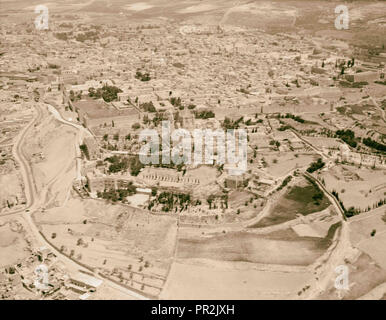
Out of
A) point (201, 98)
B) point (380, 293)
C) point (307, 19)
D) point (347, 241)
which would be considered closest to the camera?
point (380, 293)

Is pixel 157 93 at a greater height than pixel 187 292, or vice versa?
pixel 157 93

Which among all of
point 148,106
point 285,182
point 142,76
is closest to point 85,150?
point 148,106

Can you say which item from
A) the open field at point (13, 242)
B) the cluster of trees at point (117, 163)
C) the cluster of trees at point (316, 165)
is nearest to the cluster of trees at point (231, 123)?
the cluster of trees at point (316, 165)

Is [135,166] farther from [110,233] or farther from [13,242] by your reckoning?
[13,242]

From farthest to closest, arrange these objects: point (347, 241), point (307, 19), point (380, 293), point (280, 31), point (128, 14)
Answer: point (128, 14)
point (307, 19)
point (280, 31)
point (347, 241)
point (380, 293)

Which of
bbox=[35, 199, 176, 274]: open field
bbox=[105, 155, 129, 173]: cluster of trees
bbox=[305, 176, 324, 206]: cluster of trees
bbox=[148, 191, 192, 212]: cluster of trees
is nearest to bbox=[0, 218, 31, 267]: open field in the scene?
bbox=[35, 199, 176, 274]: open field

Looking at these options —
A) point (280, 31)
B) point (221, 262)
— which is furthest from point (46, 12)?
point (221, 262)

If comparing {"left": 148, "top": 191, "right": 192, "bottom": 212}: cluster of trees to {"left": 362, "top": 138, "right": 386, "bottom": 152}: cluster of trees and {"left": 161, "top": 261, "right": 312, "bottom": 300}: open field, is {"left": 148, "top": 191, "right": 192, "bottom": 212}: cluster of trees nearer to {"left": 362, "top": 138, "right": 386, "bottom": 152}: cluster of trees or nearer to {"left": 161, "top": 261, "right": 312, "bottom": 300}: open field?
{"left": 161, "top": 261, "right": 312, "bottom": 300}: open field

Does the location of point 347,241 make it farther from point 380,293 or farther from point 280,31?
point 280,31
